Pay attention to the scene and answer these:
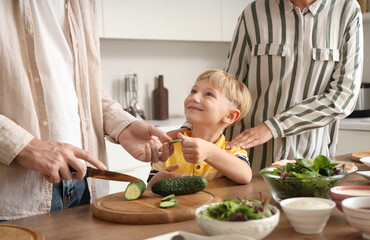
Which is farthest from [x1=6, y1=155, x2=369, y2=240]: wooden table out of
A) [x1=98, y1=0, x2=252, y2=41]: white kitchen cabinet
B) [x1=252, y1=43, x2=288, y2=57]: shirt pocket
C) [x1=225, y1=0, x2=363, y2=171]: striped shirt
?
[x1=98, y1=0, x2=252, y2=41]: white kitchen cabinet

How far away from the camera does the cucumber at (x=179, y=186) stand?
1445 millimetres

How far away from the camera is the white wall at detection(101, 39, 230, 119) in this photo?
164 inches

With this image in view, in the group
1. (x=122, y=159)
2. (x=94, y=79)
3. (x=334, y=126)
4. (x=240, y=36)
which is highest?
(x=240, y=36)

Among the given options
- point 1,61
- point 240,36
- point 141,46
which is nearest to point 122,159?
point 141,46

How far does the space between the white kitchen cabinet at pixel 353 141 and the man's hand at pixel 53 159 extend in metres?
2.60

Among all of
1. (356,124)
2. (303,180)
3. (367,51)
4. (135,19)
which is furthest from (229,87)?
(367,51)

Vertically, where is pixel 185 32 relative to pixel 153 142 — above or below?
above

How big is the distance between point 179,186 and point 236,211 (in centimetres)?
43

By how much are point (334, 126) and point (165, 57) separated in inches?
91.4

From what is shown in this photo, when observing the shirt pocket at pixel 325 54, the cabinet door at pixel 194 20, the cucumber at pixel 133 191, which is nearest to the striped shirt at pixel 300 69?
the shirt pocket at pixel 325 54

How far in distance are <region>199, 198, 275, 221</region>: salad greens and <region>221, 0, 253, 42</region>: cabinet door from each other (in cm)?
347

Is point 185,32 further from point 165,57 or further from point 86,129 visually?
point 86,129

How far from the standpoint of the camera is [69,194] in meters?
1.65

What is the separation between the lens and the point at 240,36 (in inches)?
93.4
